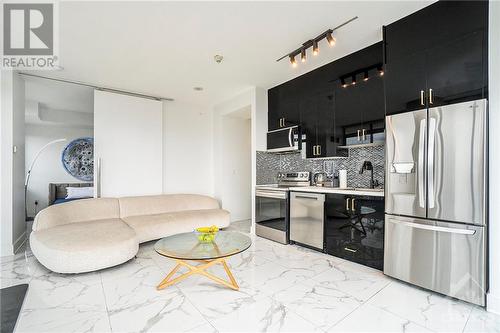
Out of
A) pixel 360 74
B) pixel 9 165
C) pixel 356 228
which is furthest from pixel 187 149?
pixel 356 228

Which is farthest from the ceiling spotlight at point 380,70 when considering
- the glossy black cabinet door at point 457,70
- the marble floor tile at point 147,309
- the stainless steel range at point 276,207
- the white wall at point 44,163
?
the white wall at point 44,163

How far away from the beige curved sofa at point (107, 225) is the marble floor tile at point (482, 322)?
3.22m

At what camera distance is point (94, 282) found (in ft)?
7.95

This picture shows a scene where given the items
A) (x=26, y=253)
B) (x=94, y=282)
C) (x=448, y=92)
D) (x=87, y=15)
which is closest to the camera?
(x=448, y=92)

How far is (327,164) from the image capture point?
373cm

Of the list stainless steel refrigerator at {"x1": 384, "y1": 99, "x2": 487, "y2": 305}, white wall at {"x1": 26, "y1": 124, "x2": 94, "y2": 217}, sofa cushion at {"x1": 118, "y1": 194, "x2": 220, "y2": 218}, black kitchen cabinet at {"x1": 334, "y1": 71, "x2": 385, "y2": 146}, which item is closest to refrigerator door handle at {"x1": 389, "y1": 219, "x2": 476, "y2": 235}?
stainless steel refrigerator at {"x1": 384, "y1": 99, "x2": 487, "y2": 305}

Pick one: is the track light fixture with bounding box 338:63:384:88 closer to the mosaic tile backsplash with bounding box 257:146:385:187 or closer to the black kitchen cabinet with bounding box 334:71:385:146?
the black kitchen cabinet with bounding box 334:71:385:146

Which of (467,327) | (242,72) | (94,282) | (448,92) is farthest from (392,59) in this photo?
(94,282)

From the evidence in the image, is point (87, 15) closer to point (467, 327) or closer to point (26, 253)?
point (26, 253)

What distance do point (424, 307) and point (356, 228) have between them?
96cm

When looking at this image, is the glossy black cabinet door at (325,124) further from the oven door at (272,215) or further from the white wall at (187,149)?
the white wall at (187,149)

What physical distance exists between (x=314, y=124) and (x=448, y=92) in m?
1.74

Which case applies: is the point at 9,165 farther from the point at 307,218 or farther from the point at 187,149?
the point at 307,218

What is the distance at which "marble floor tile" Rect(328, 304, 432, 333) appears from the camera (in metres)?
1.66
